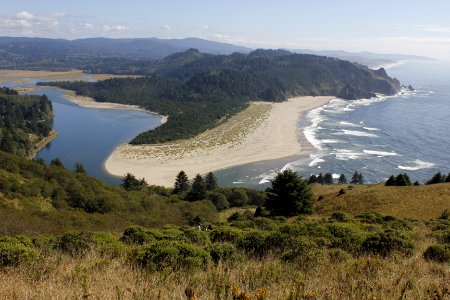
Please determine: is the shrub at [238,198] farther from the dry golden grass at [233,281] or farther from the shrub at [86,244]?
the dry golden grass at [233,281]

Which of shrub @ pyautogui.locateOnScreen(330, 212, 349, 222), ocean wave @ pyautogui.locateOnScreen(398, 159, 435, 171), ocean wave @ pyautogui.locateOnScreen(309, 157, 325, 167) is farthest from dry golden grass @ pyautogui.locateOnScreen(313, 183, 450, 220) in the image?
ocean wave @ pyautogui.locateOnScreen(398, 159, 435, 171)

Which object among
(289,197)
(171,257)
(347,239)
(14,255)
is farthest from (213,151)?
(14,255)

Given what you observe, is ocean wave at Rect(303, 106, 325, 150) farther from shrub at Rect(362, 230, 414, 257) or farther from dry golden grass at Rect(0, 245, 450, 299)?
dry golden grass at Rect(0, 245, 450, 299)

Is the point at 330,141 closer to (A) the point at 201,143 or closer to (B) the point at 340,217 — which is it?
(A) the point at 201,143

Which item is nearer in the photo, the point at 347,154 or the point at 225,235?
the point at 225,235

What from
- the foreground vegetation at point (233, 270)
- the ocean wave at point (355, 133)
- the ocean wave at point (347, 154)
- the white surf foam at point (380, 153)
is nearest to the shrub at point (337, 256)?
the foreground vegetation at point (233, 270)

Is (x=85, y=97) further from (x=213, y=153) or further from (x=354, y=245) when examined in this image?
(x=354, y=245)
